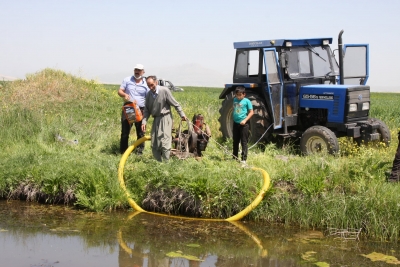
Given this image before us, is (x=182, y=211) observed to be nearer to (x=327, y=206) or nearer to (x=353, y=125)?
(x=327, y=206)

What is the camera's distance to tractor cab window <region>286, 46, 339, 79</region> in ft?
39.3

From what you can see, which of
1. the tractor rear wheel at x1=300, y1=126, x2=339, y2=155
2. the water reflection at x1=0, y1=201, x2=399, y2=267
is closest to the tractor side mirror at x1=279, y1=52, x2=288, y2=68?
the tractor rear wheel at x1=300, y1=126, x2=339, y2=155

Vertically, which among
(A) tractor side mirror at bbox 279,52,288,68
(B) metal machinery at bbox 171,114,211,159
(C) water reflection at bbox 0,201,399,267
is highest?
(A) tractor side mirror at bbox 279,52,288,68

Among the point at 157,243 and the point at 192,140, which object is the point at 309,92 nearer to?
the point at 192,140

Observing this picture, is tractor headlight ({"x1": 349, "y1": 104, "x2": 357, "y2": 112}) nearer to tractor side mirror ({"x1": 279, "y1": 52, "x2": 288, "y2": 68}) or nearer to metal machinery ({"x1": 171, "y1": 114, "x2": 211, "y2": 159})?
tractor side mirror ({"x1": 279, "y1": 52, "x2": 288, "y2": 68})

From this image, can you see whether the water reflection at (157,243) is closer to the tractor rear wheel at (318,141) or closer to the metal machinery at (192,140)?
the metal machinery at (192,140)

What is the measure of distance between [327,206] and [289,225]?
621 millimetres

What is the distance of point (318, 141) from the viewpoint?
37.2 feet

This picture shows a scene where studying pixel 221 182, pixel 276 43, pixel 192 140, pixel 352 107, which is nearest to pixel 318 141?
pixel 352 107

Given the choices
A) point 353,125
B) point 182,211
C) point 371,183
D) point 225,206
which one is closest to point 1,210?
point 182,211

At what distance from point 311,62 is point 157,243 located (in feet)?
20.2

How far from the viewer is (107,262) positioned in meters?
7.01

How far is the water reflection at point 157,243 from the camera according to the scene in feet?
23.1

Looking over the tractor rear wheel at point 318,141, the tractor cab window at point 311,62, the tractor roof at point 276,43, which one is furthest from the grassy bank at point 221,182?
the tractor roof at point 276,43
